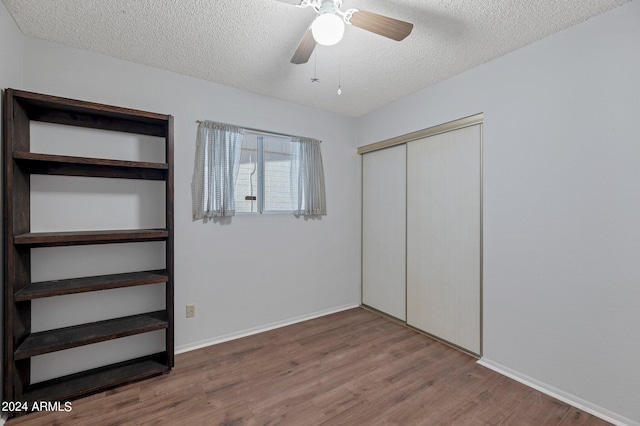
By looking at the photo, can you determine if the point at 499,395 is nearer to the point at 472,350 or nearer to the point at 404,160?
the point at 472,350

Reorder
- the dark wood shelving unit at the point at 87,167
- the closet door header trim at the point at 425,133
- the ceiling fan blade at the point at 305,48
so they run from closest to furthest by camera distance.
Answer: the ceiling fan blade at the point at 305,48 < the dark wood shelving unit at the point at 87,167 < the closet door header trim at the point at 425,133

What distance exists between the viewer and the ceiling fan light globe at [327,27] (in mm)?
1351

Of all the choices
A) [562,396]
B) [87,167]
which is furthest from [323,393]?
[87,167]

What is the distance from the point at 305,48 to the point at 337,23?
358mm

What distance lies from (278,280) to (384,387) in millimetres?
1479

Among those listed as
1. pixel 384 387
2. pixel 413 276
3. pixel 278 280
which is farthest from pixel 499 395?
pixel 278 280

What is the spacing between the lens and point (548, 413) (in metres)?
1.76

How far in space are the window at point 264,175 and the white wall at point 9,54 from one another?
1.59 metres

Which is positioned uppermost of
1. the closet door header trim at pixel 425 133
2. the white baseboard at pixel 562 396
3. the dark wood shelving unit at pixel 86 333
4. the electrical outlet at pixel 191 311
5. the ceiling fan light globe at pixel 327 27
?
the ceiling fan light globe at pixel 327 27

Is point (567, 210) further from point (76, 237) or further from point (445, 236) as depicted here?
point (76, 237)

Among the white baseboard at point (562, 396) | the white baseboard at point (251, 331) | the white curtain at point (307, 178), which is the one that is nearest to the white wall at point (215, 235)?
the white baseboard at point (251, 331)

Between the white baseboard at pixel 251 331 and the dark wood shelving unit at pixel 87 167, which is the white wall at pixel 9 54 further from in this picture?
the white baseboard at pixel 251 331

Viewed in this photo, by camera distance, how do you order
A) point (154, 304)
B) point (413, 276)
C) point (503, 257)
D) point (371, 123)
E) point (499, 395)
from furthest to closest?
point (371, 123), point (413, 276), point (154, 304), point (503, 257), point (499, 395)

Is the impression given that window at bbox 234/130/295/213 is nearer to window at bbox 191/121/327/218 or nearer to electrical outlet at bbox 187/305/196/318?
window at bbox 191/121/327/218
